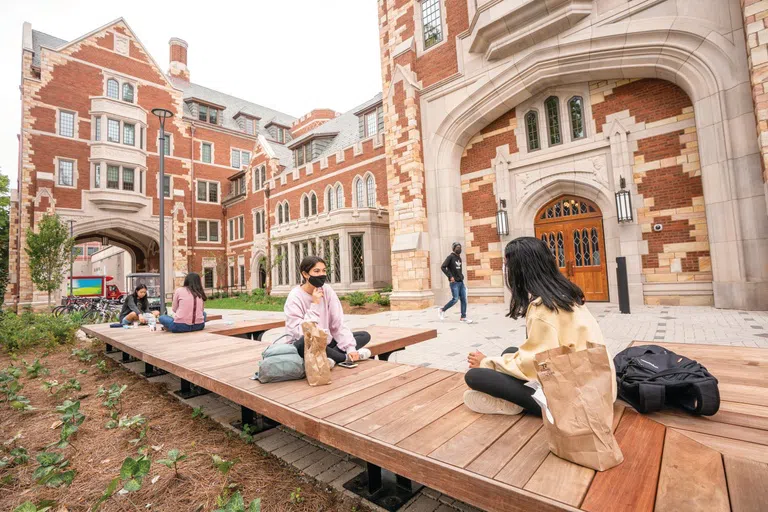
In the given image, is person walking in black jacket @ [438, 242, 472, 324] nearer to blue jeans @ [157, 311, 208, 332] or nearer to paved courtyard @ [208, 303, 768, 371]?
paved courtyard @ [208, 303, 768, 371]

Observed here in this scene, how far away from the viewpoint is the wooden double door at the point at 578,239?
10.6 metres

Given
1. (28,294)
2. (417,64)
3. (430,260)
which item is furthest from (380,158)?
(28,294)

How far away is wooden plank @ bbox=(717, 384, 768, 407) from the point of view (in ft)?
6.23

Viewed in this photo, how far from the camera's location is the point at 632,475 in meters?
1.27

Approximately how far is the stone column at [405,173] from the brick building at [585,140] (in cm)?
5

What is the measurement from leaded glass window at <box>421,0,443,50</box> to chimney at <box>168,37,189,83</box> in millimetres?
29944

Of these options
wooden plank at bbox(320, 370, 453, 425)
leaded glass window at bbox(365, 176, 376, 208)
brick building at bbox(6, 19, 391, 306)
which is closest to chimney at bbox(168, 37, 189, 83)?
brick building at bbox(6, 19, 391, 306)

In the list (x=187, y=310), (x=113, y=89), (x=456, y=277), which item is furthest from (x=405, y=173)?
(x=113, y=89)

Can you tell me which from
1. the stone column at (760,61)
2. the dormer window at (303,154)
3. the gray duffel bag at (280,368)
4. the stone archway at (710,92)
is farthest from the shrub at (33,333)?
the dormer window at (303,154)

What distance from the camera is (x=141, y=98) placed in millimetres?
24406

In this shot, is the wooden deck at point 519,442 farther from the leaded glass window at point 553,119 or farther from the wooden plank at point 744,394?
the leaded glass window at point 553,119

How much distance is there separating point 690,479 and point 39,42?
3450 centimetres

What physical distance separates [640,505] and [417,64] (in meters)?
14.6

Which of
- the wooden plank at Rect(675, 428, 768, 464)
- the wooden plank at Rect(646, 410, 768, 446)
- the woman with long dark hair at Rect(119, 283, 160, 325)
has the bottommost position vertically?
the wooden plank at Rect(646, 410, 768, 446)
